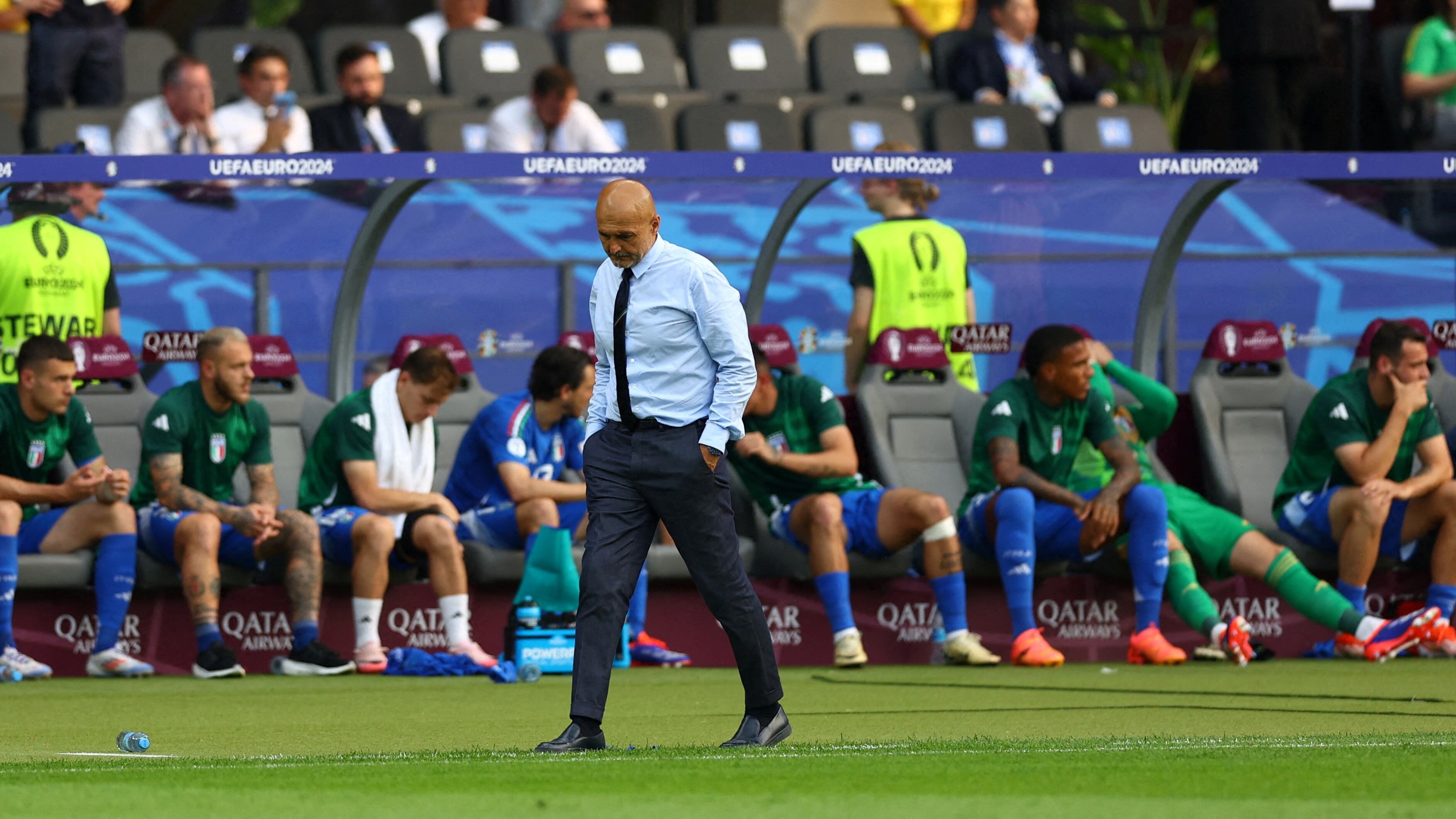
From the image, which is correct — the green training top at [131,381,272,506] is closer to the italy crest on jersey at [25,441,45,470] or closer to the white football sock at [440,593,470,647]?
the italy crest on jersey at [25,441,45,470]

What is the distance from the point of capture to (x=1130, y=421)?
11062mm

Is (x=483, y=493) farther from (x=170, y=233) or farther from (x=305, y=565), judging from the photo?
(x=170, y=233)

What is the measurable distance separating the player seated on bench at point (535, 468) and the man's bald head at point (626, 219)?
3.90 m

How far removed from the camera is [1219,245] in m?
12.2

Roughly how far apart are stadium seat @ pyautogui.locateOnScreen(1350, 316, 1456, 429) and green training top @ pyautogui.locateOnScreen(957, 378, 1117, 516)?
59.8 inches

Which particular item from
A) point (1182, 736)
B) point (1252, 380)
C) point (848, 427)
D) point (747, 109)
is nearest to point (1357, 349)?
point (1252, 380)

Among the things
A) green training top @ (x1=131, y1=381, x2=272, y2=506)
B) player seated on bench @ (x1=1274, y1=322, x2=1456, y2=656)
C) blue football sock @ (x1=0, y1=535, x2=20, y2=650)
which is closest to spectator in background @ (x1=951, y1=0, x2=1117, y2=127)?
player seated on bench @ (x1=1274, y1=322, x2=1456, y2=656)

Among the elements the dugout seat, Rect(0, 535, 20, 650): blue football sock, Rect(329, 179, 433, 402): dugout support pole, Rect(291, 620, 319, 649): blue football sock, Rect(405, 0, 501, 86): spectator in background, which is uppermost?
Rect(405, 0, 501, 86): spectator in background

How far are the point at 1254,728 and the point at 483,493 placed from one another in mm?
4548

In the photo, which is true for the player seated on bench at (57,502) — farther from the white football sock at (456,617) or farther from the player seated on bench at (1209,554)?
the player seated on bench at (1209,554)

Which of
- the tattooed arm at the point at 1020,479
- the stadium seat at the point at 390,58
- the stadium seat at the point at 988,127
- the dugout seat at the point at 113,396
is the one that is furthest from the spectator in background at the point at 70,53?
the tattooed arm at the point at 1020,479

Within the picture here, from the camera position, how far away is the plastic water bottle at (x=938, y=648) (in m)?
10.5

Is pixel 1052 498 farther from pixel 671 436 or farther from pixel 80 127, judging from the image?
pixel 80 127

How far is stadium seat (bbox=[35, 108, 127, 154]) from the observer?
1241 centimetres
